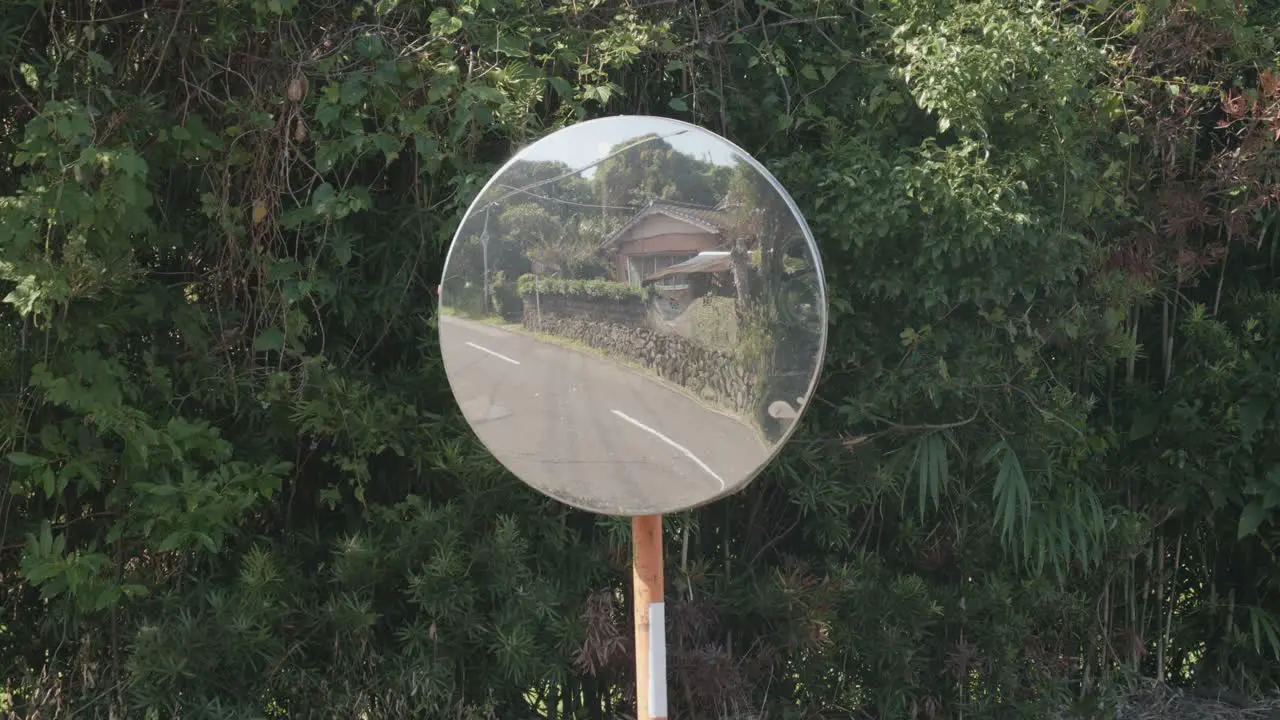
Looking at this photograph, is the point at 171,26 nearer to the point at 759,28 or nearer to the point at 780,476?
the point at 759,28

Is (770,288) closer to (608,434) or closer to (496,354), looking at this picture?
(608,434)

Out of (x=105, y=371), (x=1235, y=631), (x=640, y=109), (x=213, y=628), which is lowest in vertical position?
(x=1235, y=631)

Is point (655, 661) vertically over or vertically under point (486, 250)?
under

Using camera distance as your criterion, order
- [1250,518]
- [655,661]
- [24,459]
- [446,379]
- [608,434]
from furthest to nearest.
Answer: [1250,518] < [446,379] < [24,459] < [655,661] < [608,434]

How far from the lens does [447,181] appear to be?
3.51m

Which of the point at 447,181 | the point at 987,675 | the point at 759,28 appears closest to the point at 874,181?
the point at 759,28

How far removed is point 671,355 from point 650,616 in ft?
1.72

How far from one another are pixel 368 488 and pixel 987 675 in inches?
81.3

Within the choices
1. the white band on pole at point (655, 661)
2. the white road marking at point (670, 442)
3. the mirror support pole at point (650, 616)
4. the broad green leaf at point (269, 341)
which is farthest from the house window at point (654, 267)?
the broad green leaf at point (269, 341)

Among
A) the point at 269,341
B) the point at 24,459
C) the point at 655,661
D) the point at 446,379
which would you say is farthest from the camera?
the point at 446,379

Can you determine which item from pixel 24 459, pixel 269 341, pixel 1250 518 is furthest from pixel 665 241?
pixel 1250 518

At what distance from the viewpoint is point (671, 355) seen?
2234mm

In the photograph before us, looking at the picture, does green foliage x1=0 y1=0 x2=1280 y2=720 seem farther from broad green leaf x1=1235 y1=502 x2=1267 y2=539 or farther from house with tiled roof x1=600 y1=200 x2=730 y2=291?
house with tiled roof x1=600 y1=200 x2=730 y2=291

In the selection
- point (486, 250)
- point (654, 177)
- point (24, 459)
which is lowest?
point (24, 459)
